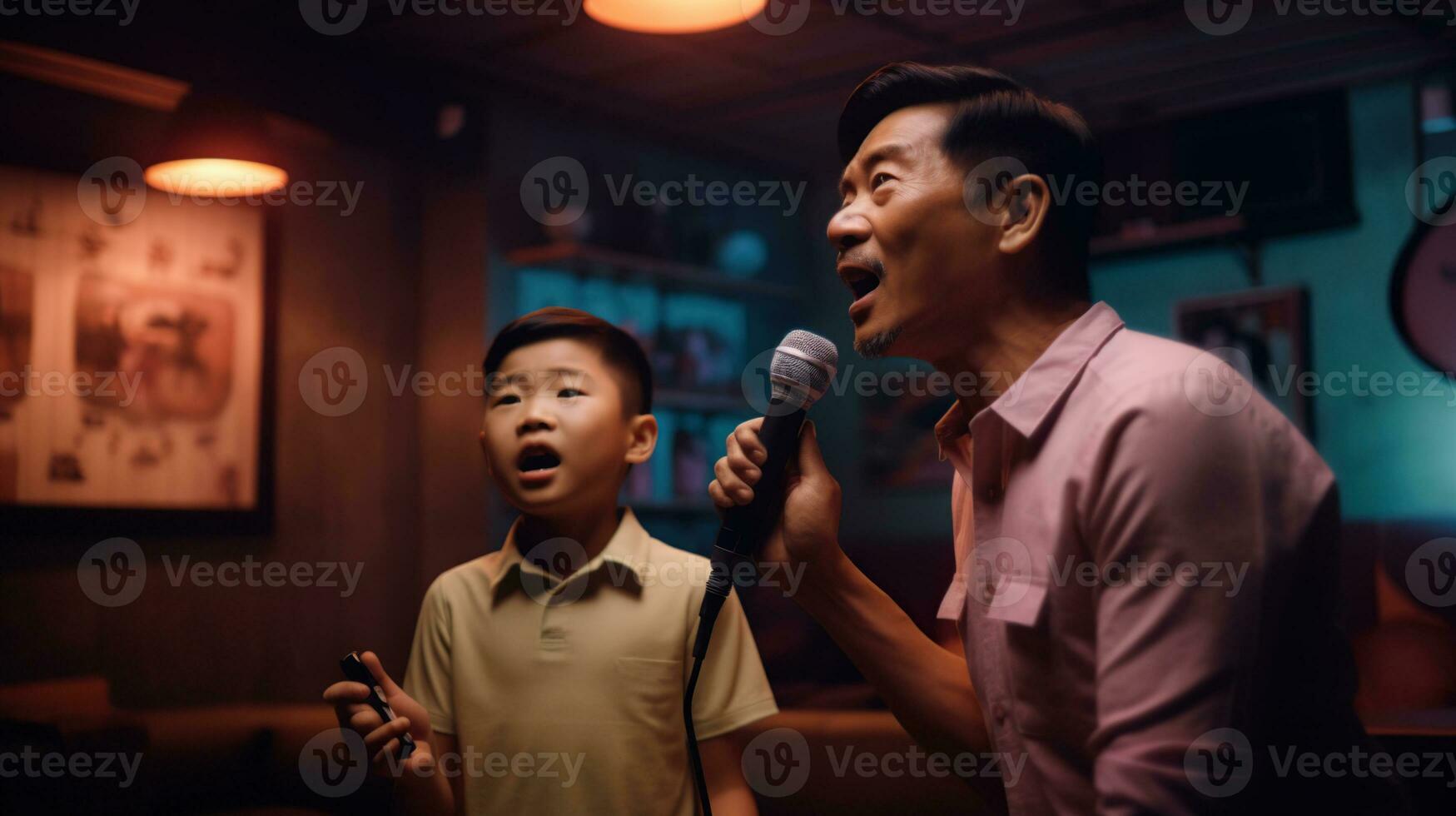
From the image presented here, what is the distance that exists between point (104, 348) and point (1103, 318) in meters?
3.26

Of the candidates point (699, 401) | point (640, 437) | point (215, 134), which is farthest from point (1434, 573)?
point (215, 134)

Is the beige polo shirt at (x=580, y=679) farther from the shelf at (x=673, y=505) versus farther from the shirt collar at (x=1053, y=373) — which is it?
the shelf at (x=673, y=505)

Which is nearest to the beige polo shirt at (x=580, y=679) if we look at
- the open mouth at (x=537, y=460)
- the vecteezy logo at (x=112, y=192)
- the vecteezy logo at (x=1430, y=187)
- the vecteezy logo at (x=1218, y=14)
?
the open mouth at (x=537, y=460)

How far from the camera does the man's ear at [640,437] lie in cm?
166

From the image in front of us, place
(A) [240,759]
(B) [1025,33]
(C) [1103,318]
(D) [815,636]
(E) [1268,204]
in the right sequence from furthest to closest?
(E) [1268,204] < (B) [1025,33] < (D) [815,636] < (A) [240,759] < (C) [1103,318]

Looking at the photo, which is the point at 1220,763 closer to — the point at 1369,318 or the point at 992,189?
the point at 992,189

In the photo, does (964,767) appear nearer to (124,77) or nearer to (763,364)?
(124,77)

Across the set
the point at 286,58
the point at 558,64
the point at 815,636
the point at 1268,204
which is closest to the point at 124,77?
the point at 286,58

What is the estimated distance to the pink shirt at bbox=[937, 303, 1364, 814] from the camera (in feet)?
2.74

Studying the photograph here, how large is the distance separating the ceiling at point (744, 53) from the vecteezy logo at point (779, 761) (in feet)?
8.93

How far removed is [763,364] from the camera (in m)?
5.54

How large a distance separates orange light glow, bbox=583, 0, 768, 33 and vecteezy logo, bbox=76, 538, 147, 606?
2.13 meters

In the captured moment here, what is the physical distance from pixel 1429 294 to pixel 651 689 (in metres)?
3.84

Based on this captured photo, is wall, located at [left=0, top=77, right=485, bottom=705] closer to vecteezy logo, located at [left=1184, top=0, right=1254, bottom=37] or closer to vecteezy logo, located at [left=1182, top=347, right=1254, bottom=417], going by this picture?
vecteezy logo, located at [left=1184, top=0, right=1254, bottom=37]
